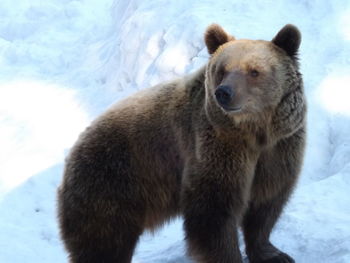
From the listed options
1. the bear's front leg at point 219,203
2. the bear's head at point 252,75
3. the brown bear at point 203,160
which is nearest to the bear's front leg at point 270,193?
the brown bear at point 203,160

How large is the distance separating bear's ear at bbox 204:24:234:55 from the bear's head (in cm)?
17

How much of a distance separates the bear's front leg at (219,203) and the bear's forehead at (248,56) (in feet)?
1.95

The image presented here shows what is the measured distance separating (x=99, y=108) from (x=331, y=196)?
4.83 meters

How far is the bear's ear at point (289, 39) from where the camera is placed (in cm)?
390

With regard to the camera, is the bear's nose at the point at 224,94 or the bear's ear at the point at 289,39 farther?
the bear's ear at the point at 289,39

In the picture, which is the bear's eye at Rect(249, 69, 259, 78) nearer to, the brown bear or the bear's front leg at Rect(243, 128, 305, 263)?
the brown bear

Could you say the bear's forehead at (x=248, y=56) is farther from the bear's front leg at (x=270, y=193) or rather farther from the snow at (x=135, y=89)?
the snow at (x=135, y=89)

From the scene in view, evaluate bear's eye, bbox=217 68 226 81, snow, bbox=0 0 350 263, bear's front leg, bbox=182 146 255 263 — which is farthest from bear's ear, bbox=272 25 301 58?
snow, bbox=0 0 350 263

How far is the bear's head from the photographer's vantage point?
3.71 meters

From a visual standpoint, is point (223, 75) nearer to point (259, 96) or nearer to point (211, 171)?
point (259, 96)

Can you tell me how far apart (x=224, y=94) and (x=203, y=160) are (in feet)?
1.84

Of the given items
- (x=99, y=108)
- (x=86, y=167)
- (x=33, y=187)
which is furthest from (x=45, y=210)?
(x=86, y=167)

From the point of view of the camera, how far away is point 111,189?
4.26 meters

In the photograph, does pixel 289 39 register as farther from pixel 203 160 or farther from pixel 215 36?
pixel 203 160
